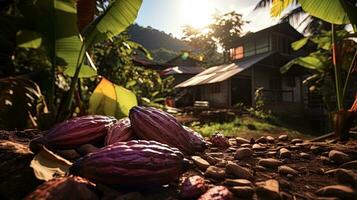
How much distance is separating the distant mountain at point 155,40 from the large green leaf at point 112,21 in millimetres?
59088

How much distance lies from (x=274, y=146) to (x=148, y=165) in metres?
1.23

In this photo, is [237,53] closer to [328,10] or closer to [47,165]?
[328,10]

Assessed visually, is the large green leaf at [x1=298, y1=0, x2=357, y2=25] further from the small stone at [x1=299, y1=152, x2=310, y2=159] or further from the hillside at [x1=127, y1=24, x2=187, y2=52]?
the hillside at [x1=127, y1=24, x2=187, y2=52]

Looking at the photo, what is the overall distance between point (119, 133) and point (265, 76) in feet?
65.5

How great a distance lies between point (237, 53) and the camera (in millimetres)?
24078

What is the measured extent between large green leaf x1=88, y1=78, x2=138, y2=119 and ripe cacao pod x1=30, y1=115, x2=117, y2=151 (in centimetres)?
143

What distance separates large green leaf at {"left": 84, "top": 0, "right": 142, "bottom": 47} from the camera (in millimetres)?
3000

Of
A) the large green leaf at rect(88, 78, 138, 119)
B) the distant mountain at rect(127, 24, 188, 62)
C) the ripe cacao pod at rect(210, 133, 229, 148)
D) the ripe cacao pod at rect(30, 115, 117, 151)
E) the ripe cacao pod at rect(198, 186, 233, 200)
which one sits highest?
the distant mountain at rect(127, 24, 188, 62)

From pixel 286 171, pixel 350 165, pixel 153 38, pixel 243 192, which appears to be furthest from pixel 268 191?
pixel 153 38

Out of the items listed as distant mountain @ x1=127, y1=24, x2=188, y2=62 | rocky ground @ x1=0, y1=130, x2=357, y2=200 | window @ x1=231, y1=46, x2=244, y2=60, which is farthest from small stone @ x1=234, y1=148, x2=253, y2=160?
distant mountain @ x1=127, y1=24, x2=188, y2=62

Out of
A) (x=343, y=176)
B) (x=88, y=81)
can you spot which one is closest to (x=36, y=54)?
(x=88, y=81)

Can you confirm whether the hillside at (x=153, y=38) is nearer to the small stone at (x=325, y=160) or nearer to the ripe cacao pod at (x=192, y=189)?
the small stone at (x=325, y=160)

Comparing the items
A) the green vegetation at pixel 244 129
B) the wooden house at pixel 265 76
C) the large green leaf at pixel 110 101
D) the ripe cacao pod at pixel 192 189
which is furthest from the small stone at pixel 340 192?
the wooden house at pixel 265 76

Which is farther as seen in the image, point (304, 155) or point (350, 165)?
point (304, 155)
